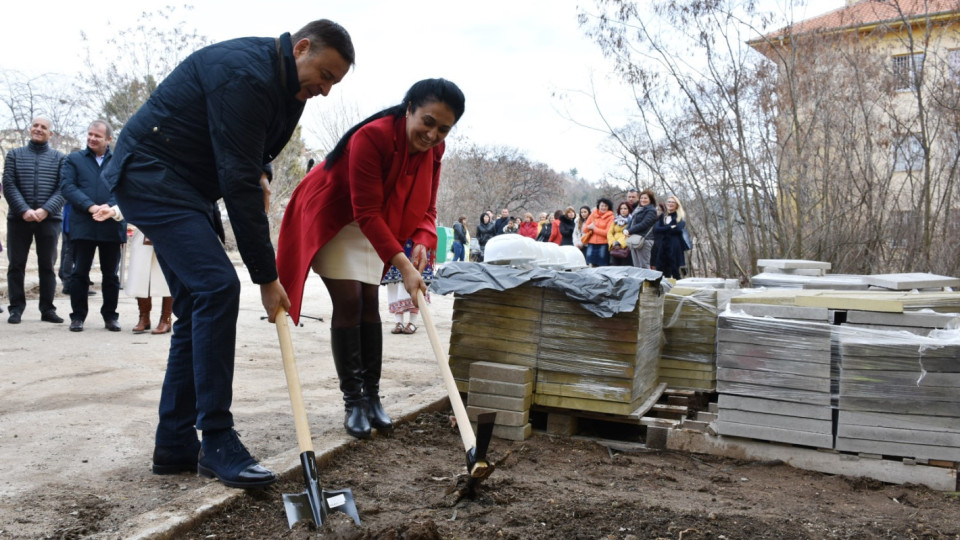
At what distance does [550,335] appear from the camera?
428 centimetres

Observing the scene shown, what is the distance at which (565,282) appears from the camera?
4176mm

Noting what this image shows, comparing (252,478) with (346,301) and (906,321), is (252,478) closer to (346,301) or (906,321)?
(346,301)

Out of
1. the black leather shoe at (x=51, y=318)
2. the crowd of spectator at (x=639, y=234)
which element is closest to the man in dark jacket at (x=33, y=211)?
the black leather shoe at (x=51, y=318)

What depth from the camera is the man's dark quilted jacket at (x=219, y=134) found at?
2.72 meters

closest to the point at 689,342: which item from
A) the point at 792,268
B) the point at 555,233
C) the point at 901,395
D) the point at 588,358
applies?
the point at 588,358

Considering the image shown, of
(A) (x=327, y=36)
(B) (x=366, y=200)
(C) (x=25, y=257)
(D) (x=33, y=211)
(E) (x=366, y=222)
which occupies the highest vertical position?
(A) (x=327, y=36)

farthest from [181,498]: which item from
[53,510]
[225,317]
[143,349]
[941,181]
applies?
[941,181]

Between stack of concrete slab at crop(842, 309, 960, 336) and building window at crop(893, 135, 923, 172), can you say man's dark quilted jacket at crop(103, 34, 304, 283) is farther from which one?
building window at crop(893, 135, 923, 172)

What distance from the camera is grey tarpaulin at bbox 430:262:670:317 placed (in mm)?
4059

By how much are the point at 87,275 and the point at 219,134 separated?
541 centimetres

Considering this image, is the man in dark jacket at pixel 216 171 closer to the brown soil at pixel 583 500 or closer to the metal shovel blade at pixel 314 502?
the metal shovel blade at pixel 314 502

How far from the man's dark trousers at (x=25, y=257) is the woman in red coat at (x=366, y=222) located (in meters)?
5.18

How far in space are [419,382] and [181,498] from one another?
9.64 ft

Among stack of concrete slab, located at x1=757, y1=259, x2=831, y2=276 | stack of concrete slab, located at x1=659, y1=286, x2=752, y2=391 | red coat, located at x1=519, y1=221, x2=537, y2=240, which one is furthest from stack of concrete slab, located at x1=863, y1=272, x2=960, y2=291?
red coat, located at x1=519, y1=221, x2=537, y2=240
